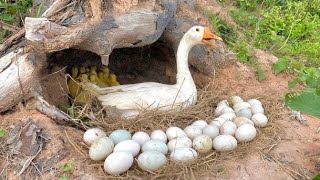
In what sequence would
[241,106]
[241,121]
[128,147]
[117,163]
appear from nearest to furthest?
[117,163] < [128,147] < [241,121] < [241,106]

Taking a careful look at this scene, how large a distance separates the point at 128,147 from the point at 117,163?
0.47 ft

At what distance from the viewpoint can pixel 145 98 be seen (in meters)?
3.07

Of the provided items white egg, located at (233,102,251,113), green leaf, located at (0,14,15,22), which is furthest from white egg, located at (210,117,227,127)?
green leaf, located at (0,14,15,22)

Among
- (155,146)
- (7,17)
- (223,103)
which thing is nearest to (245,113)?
(223,103)

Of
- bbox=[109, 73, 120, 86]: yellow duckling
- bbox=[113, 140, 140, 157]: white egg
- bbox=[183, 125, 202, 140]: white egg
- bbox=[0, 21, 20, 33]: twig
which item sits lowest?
bbox=[109, 73, 120, 86]: yellow duckling

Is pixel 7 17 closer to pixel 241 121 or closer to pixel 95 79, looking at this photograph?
pixel 95 79

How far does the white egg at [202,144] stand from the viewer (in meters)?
2.72

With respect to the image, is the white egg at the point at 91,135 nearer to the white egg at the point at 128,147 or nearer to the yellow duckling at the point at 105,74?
the white egg at the point at 128,147

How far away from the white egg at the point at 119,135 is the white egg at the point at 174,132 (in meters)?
0.23

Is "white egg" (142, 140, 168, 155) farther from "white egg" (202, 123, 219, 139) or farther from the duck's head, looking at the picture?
the duck's head

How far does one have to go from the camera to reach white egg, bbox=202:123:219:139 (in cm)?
284

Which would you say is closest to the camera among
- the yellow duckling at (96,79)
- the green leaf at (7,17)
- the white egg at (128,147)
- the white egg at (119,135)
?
the white egg at (128,147)

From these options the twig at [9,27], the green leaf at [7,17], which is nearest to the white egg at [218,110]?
the twig at [9,27]

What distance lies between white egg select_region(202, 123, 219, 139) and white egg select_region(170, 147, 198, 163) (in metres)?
0.22
